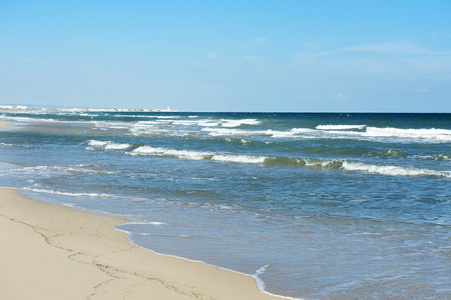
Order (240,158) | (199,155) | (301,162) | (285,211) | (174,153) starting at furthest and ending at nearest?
1. (174,153)
2. (199,155)
3. (240,158)
4. (301,162)
5. (285,211)

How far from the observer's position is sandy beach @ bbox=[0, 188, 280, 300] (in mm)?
4488

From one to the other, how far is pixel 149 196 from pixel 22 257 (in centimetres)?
514

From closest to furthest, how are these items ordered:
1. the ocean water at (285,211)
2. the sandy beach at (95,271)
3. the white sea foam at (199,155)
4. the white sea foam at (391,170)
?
the sandy beach at (95,271) → the ocean water at (285,211) → the white sea foam at (391,170) → the white sea foam at (199,155)

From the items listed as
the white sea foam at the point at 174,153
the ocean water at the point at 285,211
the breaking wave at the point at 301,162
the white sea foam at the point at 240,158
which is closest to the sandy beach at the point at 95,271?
the ocean water at the point at 285,211

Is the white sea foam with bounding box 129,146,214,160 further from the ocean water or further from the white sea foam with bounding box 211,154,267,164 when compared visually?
the white sea foam with bounding box 211,154,267,164

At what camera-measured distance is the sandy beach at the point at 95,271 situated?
449 centimetres

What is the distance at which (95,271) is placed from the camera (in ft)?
16.7

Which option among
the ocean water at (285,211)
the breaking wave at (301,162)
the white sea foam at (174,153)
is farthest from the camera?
the white sea foam at (174,153)

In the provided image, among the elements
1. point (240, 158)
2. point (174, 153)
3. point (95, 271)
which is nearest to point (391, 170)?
point (240, 158)

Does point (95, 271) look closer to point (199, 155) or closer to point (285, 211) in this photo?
point (285, 211)

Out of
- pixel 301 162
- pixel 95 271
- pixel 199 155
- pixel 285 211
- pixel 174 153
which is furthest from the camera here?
pixel 174 153

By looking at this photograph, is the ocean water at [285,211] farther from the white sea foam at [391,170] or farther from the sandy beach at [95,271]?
the sandy beach at [95,271]

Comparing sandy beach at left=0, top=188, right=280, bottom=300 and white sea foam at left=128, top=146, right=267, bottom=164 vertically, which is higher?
white sea foam at left=128, top=146, right=267, bottom=164

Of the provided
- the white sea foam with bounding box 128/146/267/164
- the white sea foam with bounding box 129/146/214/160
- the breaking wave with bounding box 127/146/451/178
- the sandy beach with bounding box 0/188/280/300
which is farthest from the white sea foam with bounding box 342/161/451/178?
the sandy beach with bounding box 0/188/280/300
